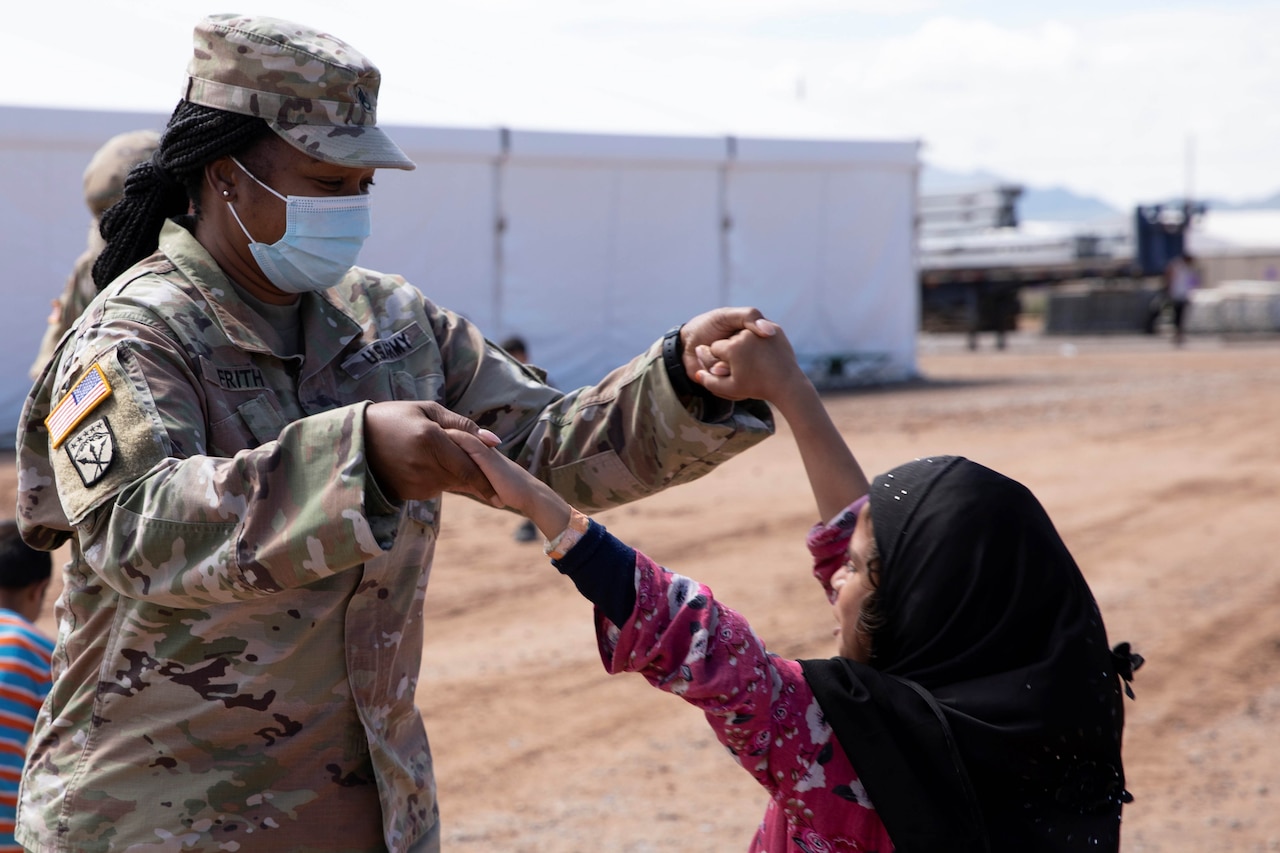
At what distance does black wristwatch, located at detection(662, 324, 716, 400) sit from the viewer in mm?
2078

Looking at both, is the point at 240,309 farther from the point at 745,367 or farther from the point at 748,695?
the point at 748,695

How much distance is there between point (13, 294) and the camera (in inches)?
437

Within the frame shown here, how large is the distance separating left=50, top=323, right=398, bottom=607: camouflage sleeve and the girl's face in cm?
71

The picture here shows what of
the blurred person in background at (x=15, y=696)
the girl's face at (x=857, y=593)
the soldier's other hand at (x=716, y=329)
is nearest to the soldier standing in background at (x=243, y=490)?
the soldier's other hand at (x=716, y=329)

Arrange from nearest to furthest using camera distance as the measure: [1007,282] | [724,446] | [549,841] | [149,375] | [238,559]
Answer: [238,559] → [149,375] → [724,446] → [549,841] → [1007,282]

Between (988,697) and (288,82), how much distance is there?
1.19 m

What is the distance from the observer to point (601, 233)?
14.1 m

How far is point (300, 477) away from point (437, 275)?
11777 mm

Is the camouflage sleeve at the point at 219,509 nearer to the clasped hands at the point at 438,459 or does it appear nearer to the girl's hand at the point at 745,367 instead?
the clasped hands at the point at 438,459

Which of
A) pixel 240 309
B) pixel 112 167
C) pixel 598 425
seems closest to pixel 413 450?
pixel 240 309

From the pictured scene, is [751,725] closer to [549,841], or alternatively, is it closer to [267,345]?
[267,345]

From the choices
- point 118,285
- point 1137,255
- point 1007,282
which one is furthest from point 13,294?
point 1137,255

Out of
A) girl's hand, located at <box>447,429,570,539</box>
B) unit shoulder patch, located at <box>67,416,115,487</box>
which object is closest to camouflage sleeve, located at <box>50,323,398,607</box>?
unit shoulder patch, located at <box>67,416,115,487</box>

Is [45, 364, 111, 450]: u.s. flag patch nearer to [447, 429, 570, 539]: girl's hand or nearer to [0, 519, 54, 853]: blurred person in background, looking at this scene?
[447, 429, 570, 539]: girl's hand
